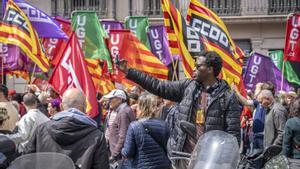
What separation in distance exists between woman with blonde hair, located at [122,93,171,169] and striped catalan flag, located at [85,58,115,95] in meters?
7.04

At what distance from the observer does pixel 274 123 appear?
379 inches

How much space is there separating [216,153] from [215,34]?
6537 mm

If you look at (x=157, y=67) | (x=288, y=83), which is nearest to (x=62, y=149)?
(x=157, y=67)

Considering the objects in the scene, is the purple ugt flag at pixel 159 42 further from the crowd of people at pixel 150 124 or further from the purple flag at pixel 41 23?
the crowd of people at pixel 150 124

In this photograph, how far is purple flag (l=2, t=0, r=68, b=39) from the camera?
48.2 feet

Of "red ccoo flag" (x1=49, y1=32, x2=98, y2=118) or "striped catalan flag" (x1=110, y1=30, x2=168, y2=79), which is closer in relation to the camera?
"red ccoo flag" (x1=49, y1=32, x2=98, y2=118)

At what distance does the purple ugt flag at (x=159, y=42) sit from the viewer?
59.2 ft

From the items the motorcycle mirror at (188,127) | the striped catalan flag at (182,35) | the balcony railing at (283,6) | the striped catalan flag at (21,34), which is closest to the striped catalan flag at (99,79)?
the striped catalan flag at (21,34)

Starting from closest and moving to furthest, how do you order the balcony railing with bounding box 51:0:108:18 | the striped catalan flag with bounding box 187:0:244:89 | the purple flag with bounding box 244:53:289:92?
the striped catalan flag with bounding box 187:0:244:89
the purple flag with bounding box 244:53:289:92
the balcony railing with bounding box 51:0:108:18

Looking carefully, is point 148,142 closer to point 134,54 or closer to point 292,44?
point 134,54

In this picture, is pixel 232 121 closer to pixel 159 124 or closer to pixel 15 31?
pixel 159 124

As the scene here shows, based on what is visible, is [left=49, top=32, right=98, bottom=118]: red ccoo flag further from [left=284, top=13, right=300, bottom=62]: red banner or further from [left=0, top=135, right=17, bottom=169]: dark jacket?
[left=284, top=13, right=300, bottom=62]: red banner

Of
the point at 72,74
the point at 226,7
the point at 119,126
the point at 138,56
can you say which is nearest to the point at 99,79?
the point at 138,56

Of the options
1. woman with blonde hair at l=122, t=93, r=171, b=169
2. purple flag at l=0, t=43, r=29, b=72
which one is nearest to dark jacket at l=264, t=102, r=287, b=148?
woman with blonde hair at l=122, t=93, r=171, b=169
